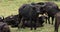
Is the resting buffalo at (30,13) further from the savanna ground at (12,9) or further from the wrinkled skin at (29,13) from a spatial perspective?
the savanna ground at (12,9)

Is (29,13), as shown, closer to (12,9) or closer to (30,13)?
(30,13)

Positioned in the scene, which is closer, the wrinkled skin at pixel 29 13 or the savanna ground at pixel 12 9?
the wrinkled skin at pixel 29 13

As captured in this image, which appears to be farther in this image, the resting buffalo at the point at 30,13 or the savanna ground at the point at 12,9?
the savanna ground at the point at 12,9

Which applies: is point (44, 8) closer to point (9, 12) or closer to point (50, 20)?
point (50, 20)

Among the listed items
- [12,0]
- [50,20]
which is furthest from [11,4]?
[50,20]

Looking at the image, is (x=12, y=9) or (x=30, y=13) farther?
(x=12, y=9)

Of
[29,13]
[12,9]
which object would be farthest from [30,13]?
[12,9]

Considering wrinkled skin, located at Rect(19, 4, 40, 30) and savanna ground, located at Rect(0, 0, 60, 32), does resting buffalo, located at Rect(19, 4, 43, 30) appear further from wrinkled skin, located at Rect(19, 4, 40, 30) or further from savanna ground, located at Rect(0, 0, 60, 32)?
savanna ground, located at Rect(0, 0, 60, 32)

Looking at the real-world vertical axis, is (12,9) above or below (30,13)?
below

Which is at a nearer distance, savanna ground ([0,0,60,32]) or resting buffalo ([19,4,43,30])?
resting buffalo ([19,4,43,30])

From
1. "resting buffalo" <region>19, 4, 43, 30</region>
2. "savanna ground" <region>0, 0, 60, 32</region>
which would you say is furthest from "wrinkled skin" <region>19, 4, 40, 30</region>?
"savanna ground" <region>0, 0, 60, 32</region>

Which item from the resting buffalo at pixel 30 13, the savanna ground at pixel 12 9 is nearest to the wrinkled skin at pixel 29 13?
the resting buffalo at pixel 30 13

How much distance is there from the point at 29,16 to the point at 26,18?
206mm

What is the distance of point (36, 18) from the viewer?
10.7 m
